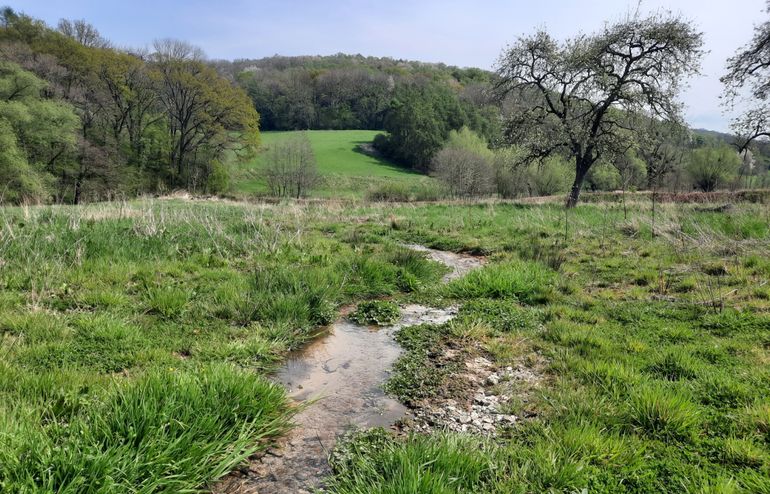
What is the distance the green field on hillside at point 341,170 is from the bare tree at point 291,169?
198 centimetres

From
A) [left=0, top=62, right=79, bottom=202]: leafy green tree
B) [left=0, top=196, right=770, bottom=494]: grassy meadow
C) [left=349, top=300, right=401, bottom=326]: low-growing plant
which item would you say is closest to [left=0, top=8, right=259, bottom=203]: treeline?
[left=0, top=62, right=79, bottom=202]: leafy green tree

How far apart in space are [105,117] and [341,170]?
32.4 metres

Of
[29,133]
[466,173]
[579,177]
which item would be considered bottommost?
[579,177]

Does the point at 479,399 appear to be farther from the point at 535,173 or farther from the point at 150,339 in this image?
the point at 535,173

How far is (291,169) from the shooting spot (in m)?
57.1

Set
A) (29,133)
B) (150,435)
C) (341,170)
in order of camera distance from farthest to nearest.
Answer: (341,170) < (29,133) < (150,435)

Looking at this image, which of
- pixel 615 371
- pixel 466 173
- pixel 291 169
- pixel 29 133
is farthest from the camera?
pixel 291 169

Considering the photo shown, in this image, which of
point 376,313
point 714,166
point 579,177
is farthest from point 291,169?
point 714,166

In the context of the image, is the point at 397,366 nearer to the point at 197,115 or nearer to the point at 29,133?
the point at 29,133

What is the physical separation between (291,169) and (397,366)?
182ft

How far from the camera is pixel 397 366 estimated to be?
462 centimetres

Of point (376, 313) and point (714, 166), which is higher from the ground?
point (714, 166)

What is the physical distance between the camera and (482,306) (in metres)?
6.47

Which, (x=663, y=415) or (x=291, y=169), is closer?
(x=663, y=415)
